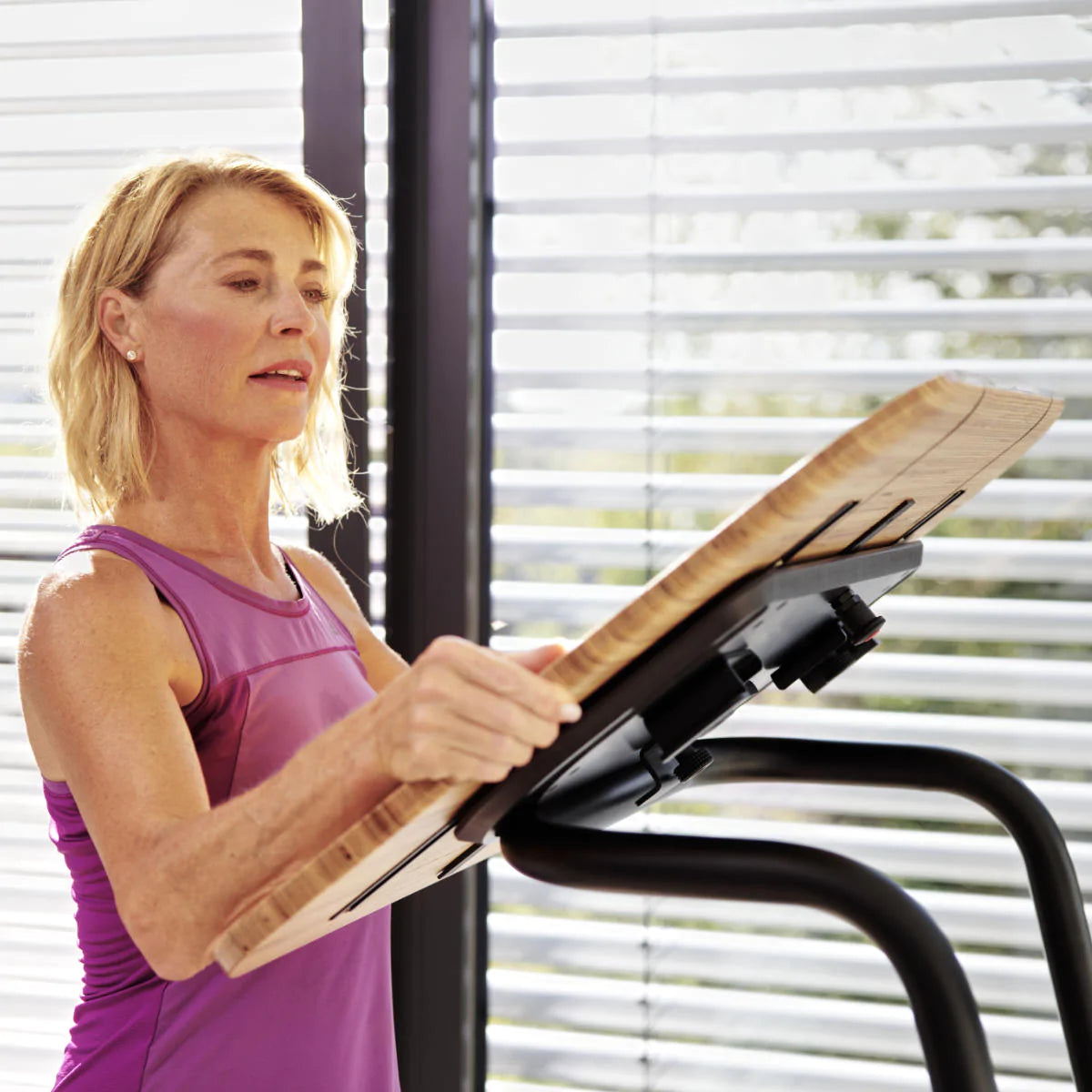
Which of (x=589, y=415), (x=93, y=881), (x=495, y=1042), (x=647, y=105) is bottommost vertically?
(x=495, y=1042)

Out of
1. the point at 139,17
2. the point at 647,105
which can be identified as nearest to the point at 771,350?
the point at 647,105

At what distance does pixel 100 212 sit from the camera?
1.43 m

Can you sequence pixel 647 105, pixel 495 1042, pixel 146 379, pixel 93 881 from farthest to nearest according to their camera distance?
pixel 495 1042 → pixel 647 105 → pixel 146 379 → pixel 93 881

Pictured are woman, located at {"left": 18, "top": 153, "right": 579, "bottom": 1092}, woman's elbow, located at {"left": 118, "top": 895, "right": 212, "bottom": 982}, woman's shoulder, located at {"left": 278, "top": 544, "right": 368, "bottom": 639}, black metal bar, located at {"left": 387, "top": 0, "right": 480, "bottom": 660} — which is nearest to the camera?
woman's elbow, located at {"left": 118, "top": 895, "right": 212, "bottom": 982}

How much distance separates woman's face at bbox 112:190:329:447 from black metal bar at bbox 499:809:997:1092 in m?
0.82

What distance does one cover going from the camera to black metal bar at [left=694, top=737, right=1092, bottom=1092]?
98 centimetres

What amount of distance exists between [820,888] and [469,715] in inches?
8.9

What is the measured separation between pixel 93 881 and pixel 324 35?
1.31 meters

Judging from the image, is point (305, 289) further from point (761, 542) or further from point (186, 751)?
point (761, 542)

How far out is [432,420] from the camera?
1.97m

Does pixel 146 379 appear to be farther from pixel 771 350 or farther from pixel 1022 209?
pixel 1022 209

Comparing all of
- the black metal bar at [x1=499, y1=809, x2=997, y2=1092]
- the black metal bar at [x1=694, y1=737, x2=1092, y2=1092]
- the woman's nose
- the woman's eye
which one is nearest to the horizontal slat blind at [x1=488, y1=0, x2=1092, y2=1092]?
the woman's eye

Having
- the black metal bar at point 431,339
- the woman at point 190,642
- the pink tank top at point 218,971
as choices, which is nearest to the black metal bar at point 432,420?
the black metal bar at point 431,339

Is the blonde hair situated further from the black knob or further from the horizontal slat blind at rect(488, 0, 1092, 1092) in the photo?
the black knob
